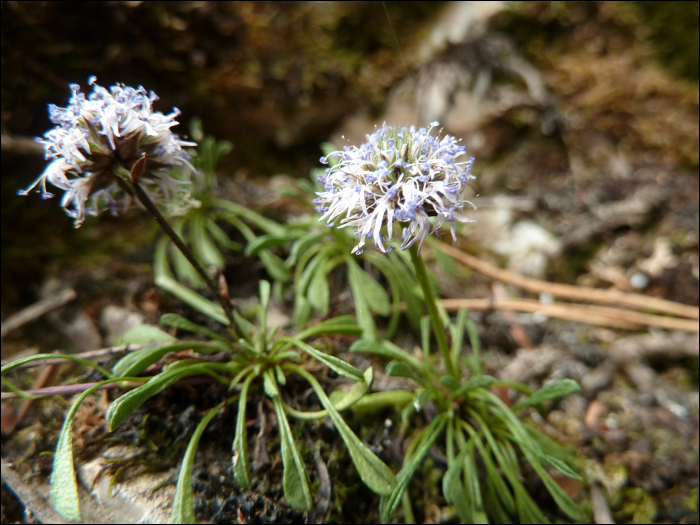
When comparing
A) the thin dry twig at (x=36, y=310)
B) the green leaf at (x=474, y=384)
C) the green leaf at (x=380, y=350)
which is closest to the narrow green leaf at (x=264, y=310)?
the green leaf at (x=380, y=350)

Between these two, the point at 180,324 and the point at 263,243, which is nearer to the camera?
the point at 180,324

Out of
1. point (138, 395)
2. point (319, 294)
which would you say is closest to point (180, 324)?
point (138, 395)

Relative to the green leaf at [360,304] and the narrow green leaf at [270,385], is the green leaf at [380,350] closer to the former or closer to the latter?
the green leaf at [360,304]

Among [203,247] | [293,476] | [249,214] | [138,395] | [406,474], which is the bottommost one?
[406,474]

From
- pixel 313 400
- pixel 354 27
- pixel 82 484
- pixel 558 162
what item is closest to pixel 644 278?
pixel 558 162

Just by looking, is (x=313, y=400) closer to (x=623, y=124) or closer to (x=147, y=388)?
(x=147, y=388)

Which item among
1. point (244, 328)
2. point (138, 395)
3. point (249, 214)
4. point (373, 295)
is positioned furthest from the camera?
point (249, 214)

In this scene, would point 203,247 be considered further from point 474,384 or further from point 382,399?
point 474,384
